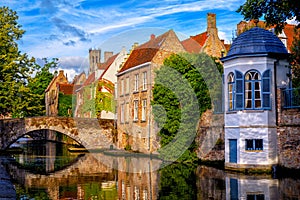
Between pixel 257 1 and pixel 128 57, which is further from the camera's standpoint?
pixel 128 57

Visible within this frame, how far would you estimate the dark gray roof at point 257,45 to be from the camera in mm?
20391

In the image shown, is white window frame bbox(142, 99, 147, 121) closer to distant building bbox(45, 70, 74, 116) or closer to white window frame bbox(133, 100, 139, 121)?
white window frame bbox(133, 100, 139, 121)

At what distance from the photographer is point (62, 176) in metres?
20.6

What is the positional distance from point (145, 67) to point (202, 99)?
7123mm

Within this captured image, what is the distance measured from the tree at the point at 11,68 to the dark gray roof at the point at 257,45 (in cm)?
1716

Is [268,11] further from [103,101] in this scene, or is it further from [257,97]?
[103,101]

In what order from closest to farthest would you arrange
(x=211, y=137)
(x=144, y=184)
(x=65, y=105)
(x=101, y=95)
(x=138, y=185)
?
(x=138, y=185)
(x=144, y=184)
(x=211, y=137)
(x=101, y=95)
(x=65, y=105)

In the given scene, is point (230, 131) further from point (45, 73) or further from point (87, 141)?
point (45, 73)

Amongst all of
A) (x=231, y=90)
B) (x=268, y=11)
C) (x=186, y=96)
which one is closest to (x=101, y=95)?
(x=186, y=96)

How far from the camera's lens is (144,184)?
56.1ft

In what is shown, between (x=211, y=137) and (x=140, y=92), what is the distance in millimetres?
9389

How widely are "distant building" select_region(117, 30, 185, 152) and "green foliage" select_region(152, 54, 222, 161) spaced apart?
3.55m

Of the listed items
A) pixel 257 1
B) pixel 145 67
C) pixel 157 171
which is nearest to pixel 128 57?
pixel 145 67

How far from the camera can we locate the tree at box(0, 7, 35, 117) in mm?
31688
